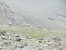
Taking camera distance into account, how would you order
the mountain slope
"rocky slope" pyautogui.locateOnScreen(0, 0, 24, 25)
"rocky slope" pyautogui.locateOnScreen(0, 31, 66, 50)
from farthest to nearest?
the mountain slope, "rocky slope" pyautogui.locateOnScreen(0, 0, 24, 25), "rocky slope" pyautogui.locateOnScreen(0, 31, 66, 50)

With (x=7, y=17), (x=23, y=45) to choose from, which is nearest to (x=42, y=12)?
(x=7, y=17)

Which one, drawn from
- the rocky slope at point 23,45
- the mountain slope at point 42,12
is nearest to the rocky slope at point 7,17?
the mountain slope at point 42,12

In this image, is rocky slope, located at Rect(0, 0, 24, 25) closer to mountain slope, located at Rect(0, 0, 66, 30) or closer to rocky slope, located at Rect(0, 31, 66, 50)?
mountain slope, located at Rect(0, 0, 66, 30)

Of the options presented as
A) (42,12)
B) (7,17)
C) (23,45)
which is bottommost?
(42,12)

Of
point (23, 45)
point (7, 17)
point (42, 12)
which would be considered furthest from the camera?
point (42, 12)

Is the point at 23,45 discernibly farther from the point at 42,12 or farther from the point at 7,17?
the point at 42,12

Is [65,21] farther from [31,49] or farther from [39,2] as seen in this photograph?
[31,49]

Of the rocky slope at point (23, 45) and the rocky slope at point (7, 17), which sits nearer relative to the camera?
the rocky slope at point (23, 45)

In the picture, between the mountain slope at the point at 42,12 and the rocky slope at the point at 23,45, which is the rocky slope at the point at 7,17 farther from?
the rocky slope at the point at 23,45

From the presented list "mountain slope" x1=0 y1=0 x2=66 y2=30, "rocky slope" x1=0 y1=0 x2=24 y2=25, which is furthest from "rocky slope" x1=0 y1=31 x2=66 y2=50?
"mountain slope" x1=0 y1=0 x2=66 y2=30

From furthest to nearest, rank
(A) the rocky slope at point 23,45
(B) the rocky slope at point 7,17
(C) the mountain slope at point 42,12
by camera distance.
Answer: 1. (C) the mountain slope at point 42,12
2. (B) the rocky slope at point 7,17
3. (A) the rocky slope at point 23,45

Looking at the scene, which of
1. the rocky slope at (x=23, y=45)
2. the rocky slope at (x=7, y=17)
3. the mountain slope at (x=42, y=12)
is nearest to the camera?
the rocky slope at (x=23, y=45)

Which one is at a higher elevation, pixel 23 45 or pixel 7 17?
pixel 23 45

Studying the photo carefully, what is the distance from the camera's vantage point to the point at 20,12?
5369 cm
